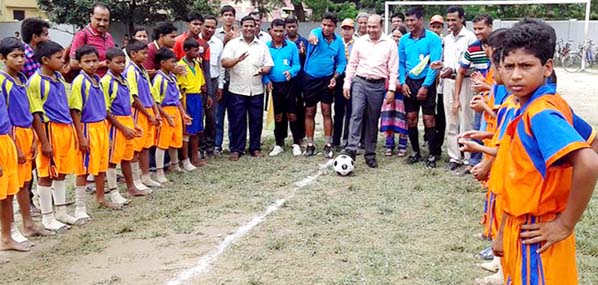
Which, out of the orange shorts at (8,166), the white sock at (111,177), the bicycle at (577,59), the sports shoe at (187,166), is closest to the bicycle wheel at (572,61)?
the bicycle at (577,59)

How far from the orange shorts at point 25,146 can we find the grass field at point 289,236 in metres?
0.55

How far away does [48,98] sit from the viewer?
4.71 m

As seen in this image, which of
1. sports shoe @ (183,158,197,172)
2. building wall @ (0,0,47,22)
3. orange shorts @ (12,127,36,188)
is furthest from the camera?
building wall @ (0,0,47,22)

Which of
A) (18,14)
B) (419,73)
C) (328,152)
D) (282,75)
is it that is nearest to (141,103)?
(282,75)

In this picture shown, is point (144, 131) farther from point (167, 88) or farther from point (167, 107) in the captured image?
point (167, 88)

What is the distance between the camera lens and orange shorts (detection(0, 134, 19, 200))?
412cm

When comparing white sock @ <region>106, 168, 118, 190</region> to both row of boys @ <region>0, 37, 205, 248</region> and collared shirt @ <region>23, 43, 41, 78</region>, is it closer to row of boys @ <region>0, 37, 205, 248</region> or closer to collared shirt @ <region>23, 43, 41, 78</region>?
row of boys @ <region>0, 37, 205, 248</region>

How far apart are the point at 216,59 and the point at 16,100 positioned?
3529 mm

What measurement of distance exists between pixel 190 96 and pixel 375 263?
12.2 feet

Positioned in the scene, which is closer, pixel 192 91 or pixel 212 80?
pixel 192 91

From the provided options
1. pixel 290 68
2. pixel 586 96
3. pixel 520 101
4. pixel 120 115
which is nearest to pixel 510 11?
pixel 586 96

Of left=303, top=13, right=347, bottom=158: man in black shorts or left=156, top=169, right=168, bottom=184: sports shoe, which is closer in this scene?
left=156, top=169, right=168, bottom=184: sports shoe

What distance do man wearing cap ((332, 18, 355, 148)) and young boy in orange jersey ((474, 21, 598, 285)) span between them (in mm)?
5674

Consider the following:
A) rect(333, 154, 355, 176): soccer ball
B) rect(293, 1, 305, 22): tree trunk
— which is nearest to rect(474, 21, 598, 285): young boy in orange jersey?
rect(333, 154, 355, 176): soccer ball
